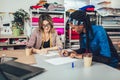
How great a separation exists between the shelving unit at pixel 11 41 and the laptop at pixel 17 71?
6.76 feet

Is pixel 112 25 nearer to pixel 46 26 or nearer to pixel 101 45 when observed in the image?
pixel 46 26

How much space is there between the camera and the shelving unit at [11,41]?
3.63 meters

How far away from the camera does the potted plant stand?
377 centimetres

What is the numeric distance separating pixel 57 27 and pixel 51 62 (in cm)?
199

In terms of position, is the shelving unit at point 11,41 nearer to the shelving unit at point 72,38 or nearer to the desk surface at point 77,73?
the shelving unit at point 72,38

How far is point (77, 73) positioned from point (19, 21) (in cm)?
268

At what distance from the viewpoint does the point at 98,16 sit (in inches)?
156

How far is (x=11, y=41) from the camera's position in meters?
3.72

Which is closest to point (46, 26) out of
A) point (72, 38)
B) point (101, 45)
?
point (72, 38)

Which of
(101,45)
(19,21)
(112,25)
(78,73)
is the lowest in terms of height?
(78,73)

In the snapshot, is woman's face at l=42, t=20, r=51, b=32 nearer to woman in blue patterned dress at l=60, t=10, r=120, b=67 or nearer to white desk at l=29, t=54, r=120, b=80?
woman in blue patterned dress at l=60, t=10, r=120, b=67

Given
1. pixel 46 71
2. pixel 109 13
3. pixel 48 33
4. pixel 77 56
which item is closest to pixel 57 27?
pixel 48 33

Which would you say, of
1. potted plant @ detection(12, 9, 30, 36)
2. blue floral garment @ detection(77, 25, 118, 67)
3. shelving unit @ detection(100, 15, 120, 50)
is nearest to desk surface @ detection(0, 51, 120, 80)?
blue floral garment @ detection(77, 25, 118, 67)

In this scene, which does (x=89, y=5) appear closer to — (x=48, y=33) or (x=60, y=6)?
(x=60, y=6)
